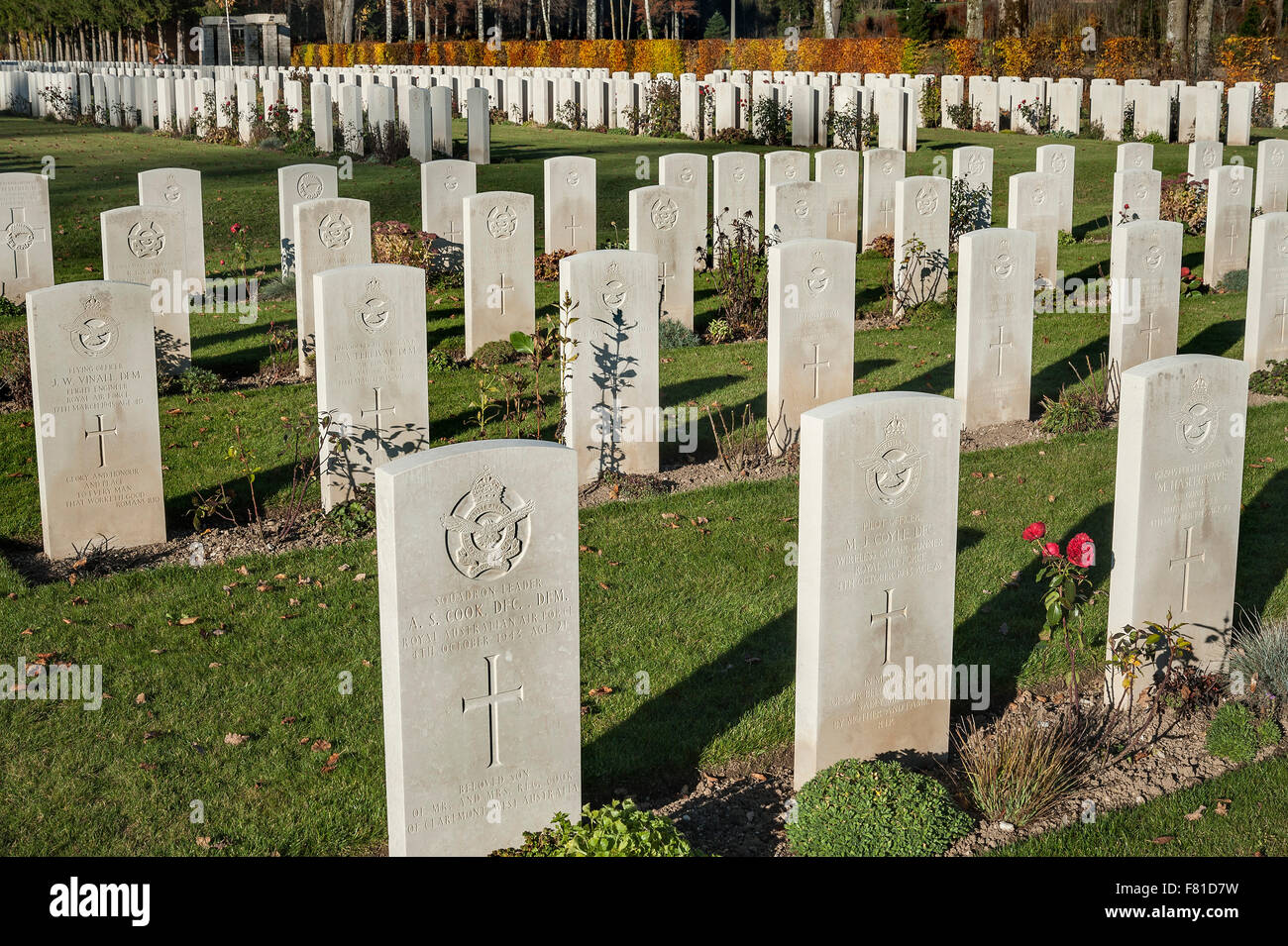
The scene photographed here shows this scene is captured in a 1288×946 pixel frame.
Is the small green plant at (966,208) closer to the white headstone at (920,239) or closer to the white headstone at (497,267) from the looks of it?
the white headstone at (920,239)

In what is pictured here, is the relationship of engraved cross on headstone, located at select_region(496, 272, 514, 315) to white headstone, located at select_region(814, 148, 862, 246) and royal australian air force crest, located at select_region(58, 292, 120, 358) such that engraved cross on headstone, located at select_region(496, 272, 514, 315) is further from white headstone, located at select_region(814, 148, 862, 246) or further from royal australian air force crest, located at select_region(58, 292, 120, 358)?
white headstone, located at select_region(814, 148, 862, 246)

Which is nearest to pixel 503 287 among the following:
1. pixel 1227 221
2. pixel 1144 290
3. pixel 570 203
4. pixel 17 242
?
pixel 570 203

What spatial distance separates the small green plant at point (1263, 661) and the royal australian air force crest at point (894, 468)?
2.17 meters

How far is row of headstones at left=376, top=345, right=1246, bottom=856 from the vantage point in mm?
5148

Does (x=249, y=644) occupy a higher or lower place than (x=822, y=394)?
lower

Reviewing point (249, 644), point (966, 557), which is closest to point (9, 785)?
point (249, 644)

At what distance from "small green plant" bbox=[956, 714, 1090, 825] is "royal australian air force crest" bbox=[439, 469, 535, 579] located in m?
2.28

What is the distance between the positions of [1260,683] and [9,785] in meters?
5.91

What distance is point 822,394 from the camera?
1102 cm

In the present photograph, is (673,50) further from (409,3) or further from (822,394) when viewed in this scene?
(822,394)

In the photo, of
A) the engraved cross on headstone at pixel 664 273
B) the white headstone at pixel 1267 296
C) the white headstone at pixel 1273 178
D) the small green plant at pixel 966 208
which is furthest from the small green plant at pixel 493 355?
the white headstone at pixel 1273 178

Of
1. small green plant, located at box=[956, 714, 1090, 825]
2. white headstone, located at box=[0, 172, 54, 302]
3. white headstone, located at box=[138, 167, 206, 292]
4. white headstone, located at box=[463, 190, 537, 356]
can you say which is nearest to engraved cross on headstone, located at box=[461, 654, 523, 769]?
small green plant, located at box=[956, 714, 1090, 825]

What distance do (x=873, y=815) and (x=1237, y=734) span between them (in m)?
2.08

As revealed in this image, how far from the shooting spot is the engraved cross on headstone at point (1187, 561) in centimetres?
682
